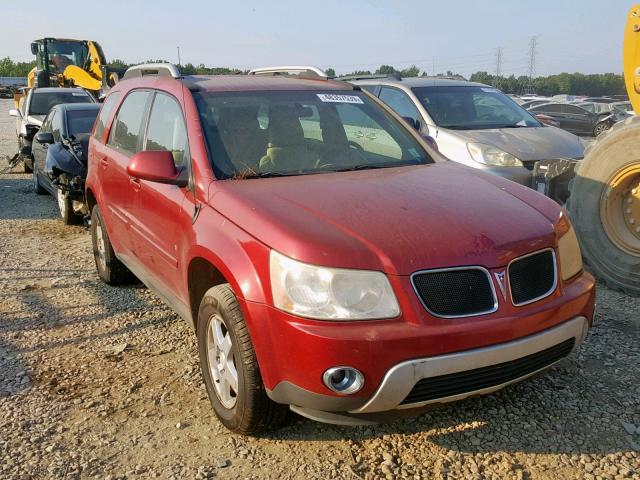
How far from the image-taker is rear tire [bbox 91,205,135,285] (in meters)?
5.26

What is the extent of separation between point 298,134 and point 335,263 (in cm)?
147

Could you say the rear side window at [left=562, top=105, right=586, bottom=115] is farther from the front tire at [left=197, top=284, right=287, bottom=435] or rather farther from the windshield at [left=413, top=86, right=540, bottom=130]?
the front tire at [left=197, top=284, right=287, bottom=435]

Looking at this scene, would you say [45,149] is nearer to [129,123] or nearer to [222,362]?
[129,123]

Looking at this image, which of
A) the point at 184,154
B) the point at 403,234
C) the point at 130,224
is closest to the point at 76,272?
the point at 130,224

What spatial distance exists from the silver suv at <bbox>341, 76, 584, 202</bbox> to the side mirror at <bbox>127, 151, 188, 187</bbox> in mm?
3691

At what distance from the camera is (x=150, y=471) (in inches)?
112

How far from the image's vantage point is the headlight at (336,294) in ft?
8.30

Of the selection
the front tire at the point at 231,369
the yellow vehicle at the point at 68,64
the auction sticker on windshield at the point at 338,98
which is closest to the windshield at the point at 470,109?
the auction sticker on windshield at the point at 338,98

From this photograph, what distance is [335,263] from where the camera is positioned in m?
2.53

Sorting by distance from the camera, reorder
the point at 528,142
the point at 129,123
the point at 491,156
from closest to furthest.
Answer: the point at 129,123, the point at 491,156, the point at 528,142

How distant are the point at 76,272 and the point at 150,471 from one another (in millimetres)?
3521

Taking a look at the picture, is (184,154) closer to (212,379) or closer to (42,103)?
(212,379)

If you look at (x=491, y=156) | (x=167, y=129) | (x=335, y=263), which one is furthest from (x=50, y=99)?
(x=335, y=263)

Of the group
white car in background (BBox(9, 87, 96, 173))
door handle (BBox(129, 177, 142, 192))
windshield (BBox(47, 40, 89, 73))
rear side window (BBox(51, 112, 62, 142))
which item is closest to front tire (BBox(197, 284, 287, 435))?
door handle (BBox(129, 177, 142, 192))
